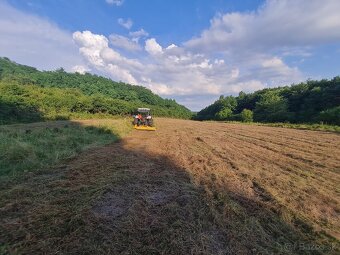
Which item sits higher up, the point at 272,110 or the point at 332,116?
the point at 272,110

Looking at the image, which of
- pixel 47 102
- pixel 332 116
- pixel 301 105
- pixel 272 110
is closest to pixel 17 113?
pixel 47 102

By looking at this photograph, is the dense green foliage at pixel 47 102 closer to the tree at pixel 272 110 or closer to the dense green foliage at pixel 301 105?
the tree at pixel 272 110

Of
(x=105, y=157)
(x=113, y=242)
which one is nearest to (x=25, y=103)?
(x=105, y=157)

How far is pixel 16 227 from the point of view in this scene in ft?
14.5

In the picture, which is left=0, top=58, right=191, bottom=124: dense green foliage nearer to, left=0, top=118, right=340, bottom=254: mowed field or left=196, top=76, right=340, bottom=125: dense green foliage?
left=196, top=76, right=340, bottom=125: dense green foliage

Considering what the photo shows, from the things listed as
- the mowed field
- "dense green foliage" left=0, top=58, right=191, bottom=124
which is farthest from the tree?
the mowed field

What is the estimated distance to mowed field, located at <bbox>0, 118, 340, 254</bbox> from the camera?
4.02 m

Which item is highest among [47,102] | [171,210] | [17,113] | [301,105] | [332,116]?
[301,105]

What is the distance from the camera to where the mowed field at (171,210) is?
402cm

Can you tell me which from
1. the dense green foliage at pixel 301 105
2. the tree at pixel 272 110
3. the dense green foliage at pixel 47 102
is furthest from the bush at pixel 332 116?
the dense green foliage at pixel 47 102

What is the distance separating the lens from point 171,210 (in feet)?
17.2

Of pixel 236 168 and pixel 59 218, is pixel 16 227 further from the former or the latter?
pixel 236 168

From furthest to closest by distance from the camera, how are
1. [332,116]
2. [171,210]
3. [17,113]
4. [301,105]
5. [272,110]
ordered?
1. [272,110]
2. [301,105]
3. [17,113]
4. [332,116]
5. [171,210]

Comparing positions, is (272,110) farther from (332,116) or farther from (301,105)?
(332,116)
